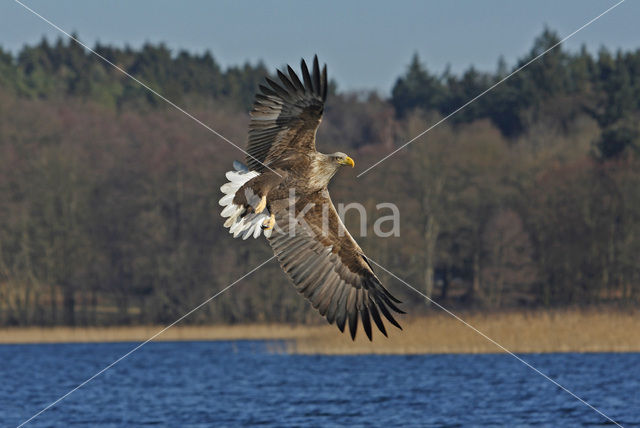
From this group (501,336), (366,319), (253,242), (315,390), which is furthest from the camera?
(253,242)

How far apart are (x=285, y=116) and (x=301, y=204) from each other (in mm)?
1056

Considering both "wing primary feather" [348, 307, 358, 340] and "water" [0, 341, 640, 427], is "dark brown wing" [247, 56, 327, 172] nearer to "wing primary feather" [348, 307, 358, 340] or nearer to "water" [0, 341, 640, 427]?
"wing primary feather" [348, 307, 358, 340]

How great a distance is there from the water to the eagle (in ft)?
33.7

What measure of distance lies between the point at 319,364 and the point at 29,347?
1302 centimetres

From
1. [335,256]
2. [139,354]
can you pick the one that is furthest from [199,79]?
[335,256]

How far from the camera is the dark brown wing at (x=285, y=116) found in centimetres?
1027

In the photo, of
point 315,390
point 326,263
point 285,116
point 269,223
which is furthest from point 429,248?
point 285,116

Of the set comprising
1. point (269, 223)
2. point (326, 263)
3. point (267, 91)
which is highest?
point (267, 91)

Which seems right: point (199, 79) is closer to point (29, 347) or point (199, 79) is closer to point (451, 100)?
point (451, 100)

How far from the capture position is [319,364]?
105 ft

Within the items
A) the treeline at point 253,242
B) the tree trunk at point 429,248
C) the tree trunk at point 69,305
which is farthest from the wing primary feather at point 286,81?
the tree trunk at point 69,305

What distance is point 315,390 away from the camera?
1024 inches

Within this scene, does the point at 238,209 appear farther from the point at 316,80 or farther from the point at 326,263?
the point at 316,80

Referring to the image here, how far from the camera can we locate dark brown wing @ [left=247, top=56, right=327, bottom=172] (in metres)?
10.3
